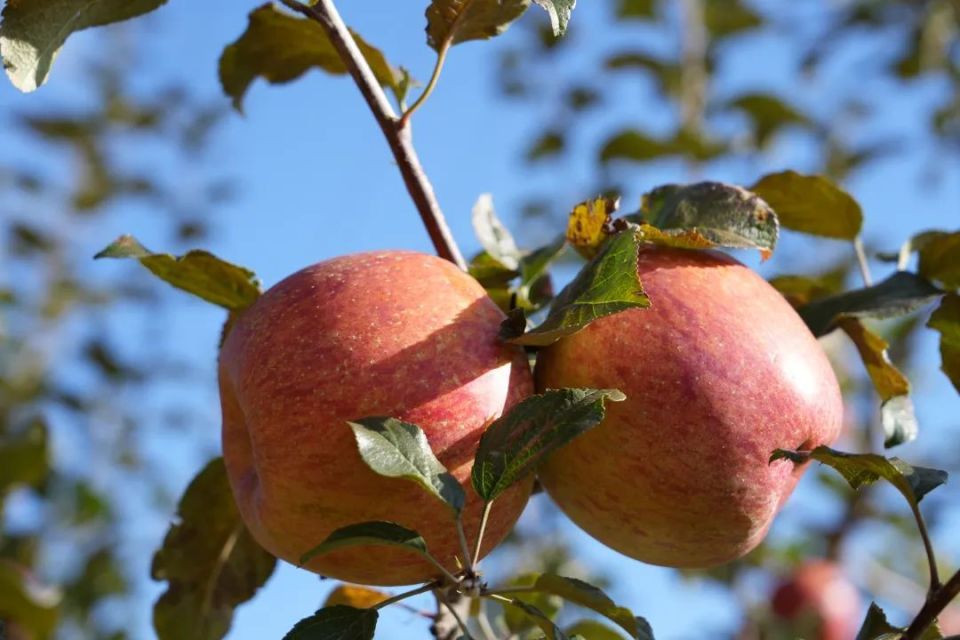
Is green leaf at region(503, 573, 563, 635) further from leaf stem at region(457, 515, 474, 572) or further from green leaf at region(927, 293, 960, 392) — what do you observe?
green leaf at region(927, 293, 960, 392)

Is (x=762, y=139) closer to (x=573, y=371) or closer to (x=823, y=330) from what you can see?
(x=823, y=330)

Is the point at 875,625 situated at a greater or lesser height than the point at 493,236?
lesser

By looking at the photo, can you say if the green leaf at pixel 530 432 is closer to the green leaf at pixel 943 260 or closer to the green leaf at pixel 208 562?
the green leaf at pixel 208 562

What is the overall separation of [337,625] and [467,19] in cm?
78

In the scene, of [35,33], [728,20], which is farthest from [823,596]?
[35,33]

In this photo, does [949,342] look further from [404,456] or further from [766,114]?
[766,114]

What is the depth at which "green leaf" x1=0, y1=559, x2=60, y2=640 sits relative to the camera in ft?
6.61

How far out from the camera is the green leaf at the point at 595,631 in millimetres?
1557

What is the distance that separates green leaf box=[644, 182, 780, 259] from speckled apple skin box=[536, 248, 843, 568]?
6 centimetres

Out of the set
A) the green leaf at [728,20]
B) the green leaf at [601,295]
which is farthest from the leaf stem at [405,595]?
→ the green leaf at [728,20]

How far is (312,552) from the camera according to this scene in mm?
986

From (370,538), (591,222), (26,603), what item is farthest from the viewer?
(26,603)

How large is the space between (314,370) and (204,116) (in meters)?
5.13

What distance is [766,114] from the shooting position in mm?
3812
